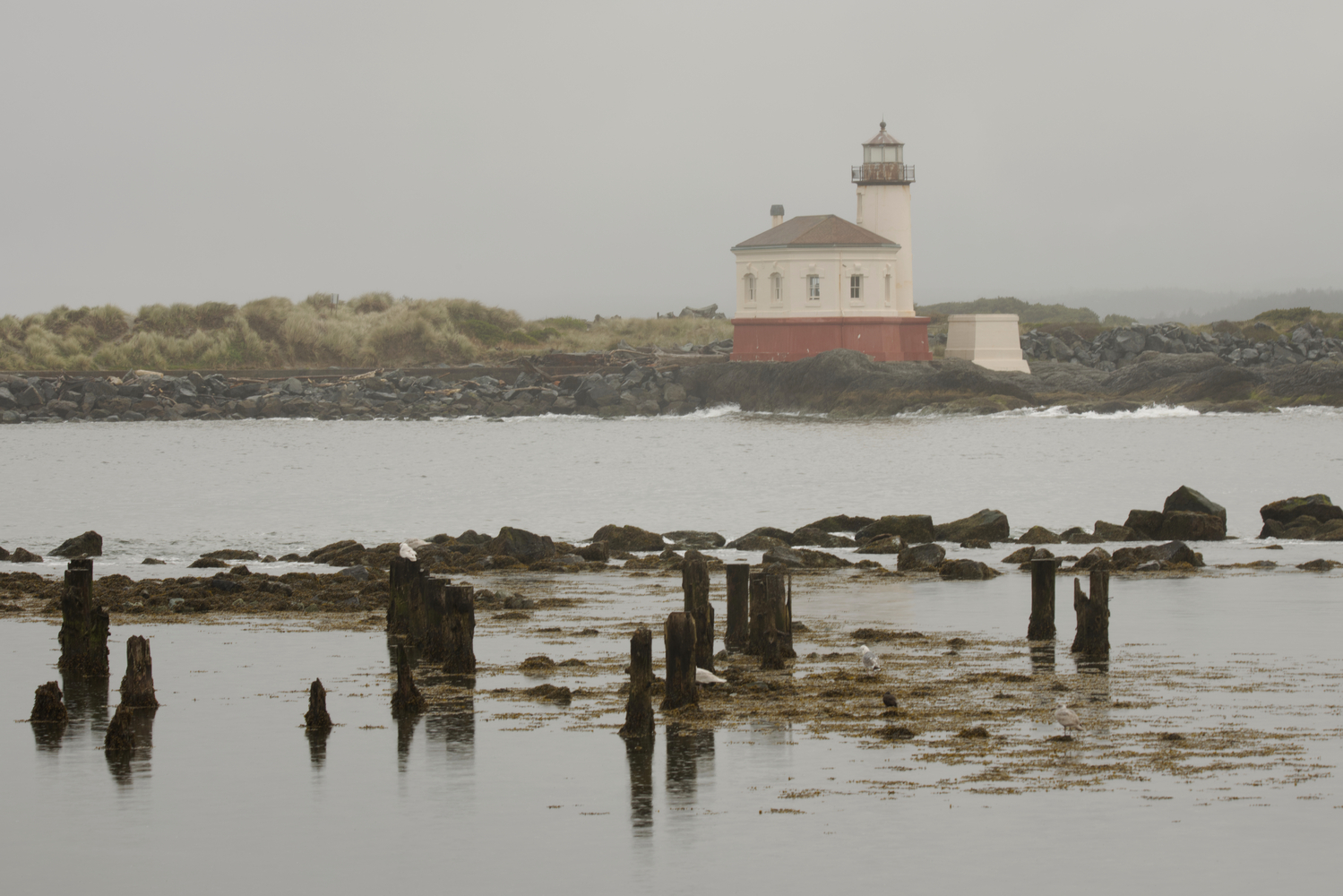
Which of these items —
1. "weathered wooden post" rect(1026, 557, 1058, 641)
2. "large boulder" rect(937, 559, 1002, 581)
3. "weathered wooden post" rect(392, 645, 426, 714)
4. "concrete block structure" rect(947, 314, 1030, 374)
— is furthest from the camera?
"concrete block structure" rect(947, 314, 1030, 374)

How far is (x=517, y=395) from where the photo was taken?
76.9 metres

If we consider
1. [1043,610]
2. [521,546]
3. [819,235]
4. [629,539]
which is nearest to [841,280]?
[819,235]

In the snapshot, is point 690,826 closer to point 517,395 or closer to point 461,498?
point 461,498

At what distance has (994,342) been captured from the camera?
74.6m

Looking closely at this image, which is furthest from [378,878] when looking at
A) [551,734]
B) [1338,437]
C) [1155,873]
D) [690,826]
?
[1338,437]

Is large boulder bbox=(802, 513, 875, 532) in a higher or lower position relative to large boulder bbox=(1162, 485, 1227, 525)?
lower

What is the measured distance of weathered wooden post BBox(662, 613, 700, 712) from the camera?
1080 cm

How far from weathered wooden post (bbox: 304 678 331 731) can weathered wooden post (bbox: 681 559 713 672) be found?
268cm

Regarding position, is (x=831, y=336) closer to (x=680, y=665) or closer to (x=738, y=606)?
(x=738, y=606)

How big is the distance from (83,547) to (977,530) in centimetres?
1340

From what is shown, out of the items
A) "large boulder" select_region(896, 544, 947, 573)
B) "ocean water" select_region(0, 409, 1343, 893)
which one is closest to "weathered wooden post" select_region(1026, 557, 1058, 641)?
"ocean water" select_region(0, 409, 1343, 893)

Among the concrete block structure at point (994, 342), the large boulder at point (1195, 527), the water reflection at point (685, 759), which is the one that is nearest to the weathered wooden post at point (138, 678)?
the water reflection at point (685, 759)

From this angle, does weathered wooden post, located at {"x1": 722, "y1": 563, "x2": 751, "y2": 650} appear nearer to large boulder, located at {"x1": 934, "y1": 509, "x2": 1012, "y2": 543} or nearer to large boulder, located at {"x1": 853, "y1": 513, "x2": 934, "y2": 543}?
large boulder, located at {"x1": 853, "y1": 513, "x2": 934, "y2": 543}

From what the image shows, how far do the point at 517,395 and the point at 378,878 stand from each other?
2740 inches
